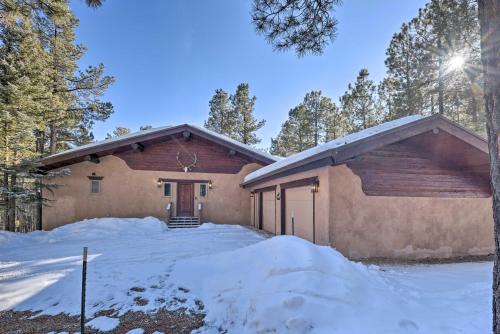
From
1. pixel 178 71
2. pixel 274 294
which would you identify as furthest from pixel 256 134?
pixel 274 294

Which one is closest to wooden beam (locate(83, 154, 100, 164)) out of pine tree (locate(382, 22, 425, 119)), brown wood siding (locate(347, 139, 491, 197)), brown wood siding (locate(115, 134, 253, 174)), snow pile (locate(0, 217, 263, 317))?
brown wood siding (locate(115, 134, 253, 174))

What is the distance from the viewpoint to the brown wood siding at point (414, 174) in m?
6.95

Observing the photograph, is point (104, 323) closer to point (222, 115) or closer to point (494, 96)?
point (494, 96)

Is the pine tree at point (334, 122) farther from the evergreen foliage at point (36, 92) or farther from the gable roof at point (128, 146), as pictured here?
the evergreen foliage at point (36, 92)

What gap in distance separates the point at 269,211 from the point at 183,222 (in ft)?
14.7

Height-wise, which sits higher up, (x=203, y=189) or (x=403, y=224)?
(x=203, y=189)

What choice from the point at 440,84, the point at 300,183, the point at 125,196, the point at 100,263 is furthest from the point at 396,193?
the point at 125,196

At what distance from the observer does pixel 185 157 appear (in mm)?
13805

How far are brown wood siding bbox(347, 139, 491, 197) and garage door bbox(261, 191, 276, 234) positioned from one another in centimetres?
451

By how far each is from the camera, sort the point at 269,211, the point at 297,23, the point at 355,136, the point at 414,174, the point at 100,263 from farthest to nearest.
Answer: the point at 269,211 < the point at 355,136 < the point at 414,174 < the point at 100,263 < the point at 297,23

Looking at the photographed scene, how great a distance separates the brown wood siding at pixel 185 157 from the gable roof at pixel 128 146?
17.7 inches

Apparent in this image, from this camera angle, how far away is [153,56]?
13.8 metres

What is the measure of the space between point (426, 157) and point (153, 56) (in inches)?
501

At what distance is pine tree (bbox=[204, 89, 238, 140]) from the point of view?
25.3m
